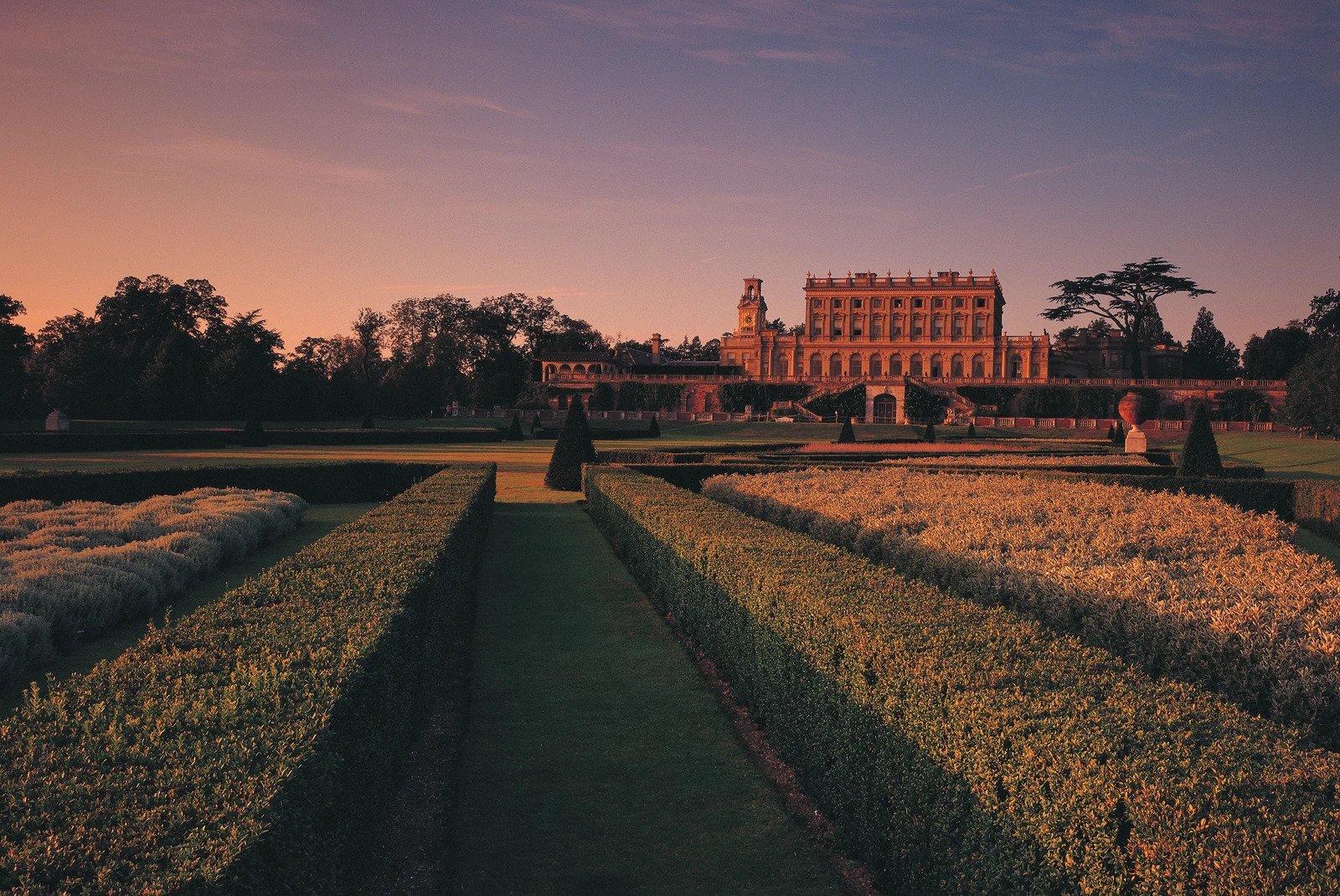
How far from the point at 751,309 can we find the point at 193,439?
2736 inches

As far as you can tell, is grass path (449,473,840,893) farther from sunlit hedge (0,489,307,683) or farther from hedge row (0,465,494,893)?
sunlit hedge (0,489,307,683)

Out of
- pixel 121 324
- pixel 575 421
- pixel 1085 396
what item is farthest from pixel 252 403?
pixel 1085 396

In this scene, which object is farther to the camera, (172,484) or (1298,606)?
(172,484)

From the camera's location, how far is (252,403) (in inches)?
2119

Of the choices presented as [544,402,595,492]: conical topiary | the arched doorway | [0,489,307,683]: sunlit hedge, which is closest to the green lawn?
[0,489,307,683]: sunlit hedge

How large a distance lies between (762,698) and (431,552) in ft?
10.9

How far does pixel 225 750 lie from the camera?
341 centimetres

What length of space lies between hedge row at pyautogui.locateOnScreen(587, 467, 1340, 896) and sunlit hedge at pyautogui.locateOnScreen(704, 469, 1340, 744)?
173 centimetres

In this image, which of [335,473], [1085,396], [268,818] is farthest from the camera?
[1085,396]

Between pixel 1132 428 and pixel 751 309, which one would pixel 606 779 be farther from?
pixel 751 309

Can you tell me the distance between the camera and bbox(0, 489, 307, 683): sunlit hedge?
8273 mm

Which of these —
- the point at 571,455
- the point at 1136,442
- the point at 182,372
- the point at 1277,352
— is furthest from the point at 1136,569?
the point at 1277,352

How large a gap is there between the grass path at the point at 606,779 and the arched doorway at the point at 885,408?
7321 cm

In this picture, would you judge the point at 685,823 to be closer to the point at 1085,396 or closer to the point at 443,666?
the point at 443,666
